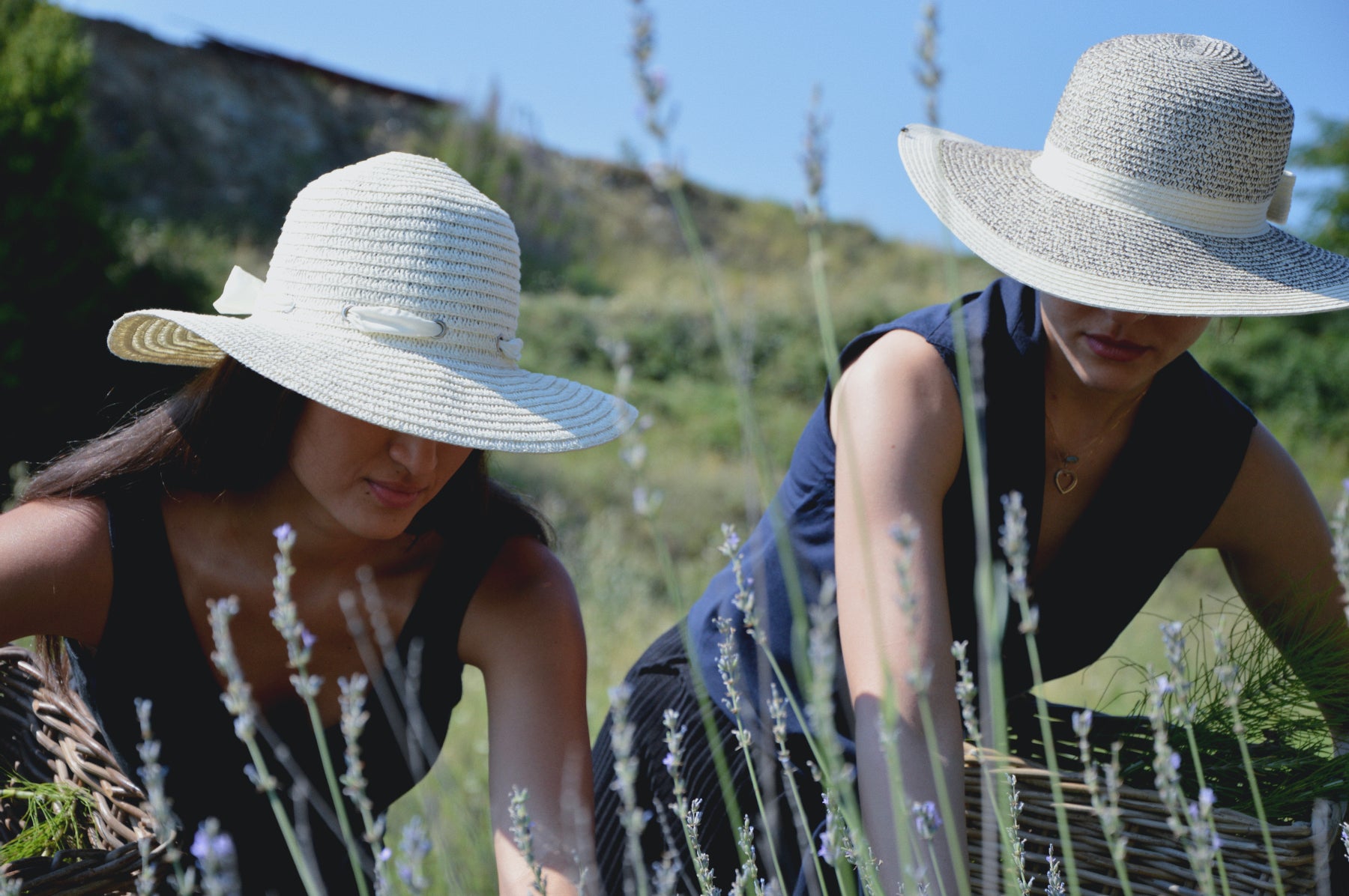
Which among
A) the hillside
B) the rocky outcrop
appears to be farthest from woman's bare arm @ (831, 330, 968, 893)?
the rocky outcrop

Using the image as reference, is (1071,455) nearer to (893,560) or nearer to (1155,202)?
(1155,202)

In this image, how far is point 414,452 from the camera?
160 centimetres

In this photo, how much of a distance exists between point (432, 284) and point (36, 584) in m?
0.73

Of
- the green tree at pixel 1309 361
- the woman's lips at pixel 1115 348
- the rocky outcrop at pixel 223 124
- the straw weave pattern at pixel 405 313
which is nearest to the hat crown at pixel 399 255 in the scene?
the straw weave pattern at pixel 405 313

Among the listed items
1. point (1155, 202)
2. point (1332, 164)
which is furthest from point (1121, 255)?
point (1332, 164)

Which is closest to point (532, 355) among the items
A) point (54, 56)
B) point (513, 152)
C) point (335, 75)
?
point (54, 56)

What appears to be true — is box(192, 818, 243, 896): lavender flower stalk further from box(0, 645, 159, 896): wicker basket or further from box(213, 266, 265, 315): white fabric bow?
box(213, 266, 265, 315): white fabric bow

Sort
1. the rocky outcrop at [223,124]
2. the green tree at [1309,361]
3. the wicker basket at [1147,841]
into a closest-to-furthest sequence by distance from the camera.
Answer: the wicker basket at [1147,841], the green tree at [1309,361], the rocky outcrop at [223,124]

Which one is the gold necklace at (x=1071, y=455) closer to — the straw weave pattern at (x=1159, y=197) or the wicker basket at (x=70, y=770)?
the straw weave pattern at (x=1159, y=197)

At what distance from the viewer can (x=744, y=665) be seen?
185 centimetres

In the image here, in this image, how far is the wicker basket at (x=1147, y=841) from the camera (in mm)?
1301

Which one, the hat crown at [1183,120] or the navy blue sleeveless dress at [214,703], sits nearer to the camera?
the hat crown at [1183,120]

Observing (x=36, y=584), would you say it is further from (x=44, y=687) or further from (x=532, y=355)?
(x=532, y=355)

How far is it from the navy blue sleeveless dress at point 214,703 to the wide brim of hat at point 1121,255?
99cm
